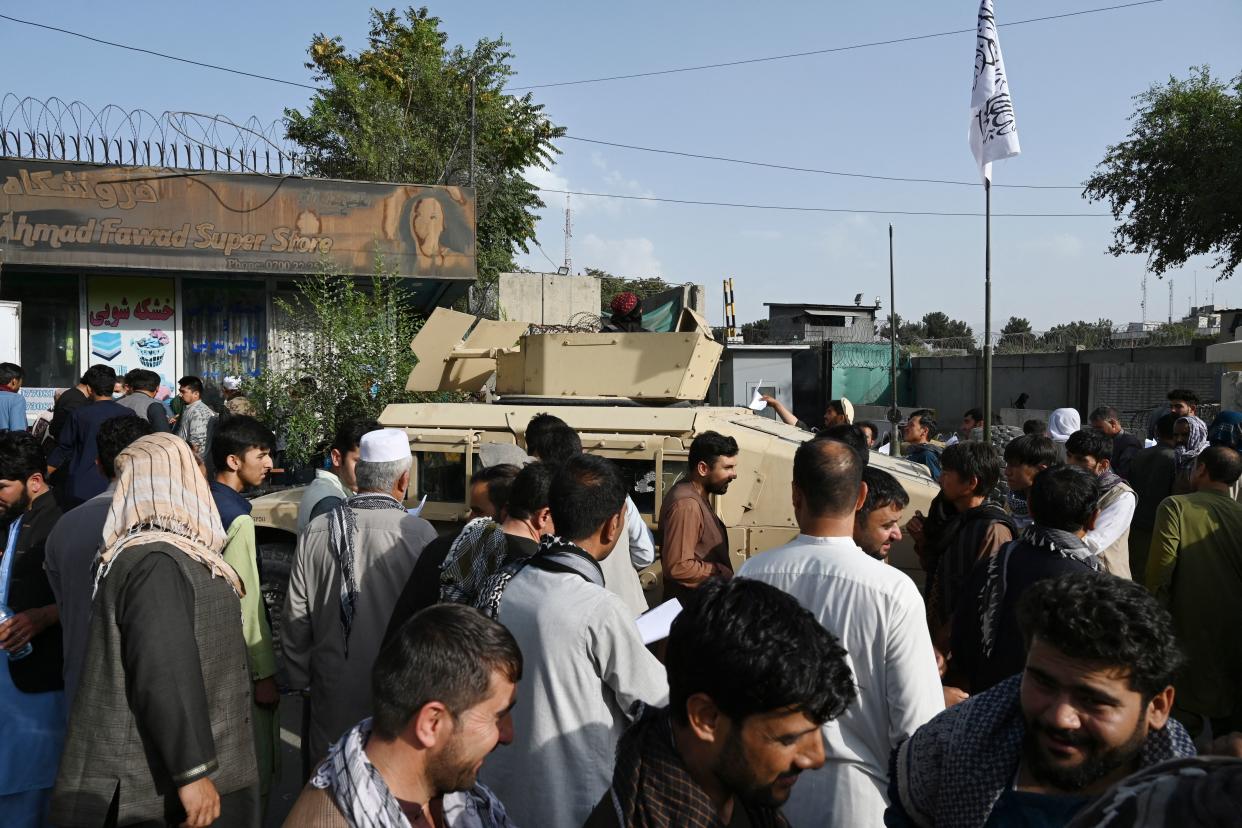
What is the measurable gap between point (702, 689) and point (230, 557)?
2349mm

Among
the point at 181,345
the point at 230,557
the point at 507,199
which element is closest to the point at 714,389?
the point at 507,199

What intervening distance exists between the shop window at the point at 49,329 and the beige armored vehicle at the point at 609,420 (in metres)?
8.98

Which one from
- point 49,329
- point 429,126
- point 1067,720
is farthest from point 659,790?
point 429,126

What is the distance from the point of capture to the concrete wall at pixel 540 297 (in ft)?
55.3

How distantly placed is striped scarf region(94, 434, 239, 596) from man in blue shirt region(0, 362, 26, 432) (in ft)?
17.0

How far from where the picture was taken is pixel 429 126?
20219 millimetres

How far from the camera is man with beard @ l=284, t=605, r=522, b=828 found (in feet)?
5.32

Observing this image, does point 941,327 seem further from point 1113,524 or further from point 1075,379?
point 1113,524

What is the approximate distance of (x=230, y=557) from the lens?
338cm

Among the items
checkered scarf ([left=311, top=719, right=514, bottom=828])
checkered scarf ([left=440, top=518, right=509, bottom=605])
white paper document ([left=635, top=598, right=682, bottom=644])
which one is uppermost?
checkered scarf ([left=440, top=518, right=509, bottom=605])

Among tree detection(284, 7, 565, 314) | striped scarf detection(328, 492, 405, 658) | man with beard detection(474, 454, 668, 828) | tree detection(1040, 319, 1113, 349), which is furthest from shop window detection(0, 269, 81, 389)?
tree detection(1040, 319, 1113, 349)

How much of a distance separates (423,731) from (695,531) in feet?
8.69

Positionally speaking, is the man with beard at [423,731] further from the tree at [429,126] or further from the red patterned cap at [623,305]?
the tree at [429,126]

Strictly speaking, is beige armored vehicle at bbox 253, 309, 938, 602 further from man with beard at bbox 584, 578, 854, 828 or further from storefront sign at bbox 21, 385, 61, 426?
storefront sign at bbox 21, 385, 61, 426
